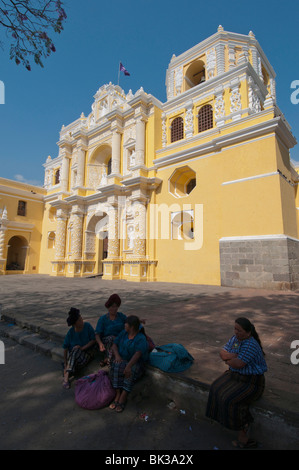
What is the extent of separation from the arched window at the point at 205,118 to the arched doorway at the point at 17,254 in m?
16.6

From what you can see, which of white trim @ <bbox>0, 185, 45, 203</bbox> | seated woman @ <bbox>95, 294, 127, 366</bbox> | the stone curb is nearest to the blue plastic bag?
the stone curb

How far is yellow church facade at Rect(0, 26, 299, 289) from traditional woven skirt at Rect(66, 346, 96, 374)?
7483 mm

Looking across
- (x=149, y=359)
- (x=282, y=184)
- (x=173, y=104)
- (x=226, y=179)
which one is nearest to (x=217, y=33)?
(x=173, y=104)

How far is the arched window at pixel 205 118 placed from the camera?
1214 cm

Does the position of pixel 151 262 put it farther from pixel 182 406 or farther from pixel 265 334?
pixel 182 406

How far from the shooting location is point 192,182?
43.7 ft

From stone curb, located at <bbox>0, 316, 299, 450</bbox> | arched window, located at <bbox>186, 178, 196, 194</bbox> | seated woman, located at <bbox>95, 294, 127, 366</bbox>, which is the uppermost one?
arched window, located at <bbox>186, 178, 196, 194</bbox>

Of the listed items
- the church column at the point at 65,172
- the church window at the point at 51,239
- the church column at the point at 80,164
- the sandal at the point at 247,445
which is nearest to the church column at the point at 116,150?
the church column at the point at 80,164

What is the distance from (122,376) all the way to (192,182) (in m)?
12.1

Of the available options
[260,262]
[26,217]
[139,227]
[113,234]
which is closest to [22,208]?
[26,217]

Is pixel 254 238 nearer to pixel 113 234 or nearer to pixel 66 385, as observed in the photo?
pixel 113 234

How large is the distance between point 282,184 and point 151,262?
6826 mm

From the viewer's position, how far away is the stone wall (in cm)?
827

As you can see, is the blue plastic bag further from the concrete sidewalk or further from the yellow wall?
the yellow wall
